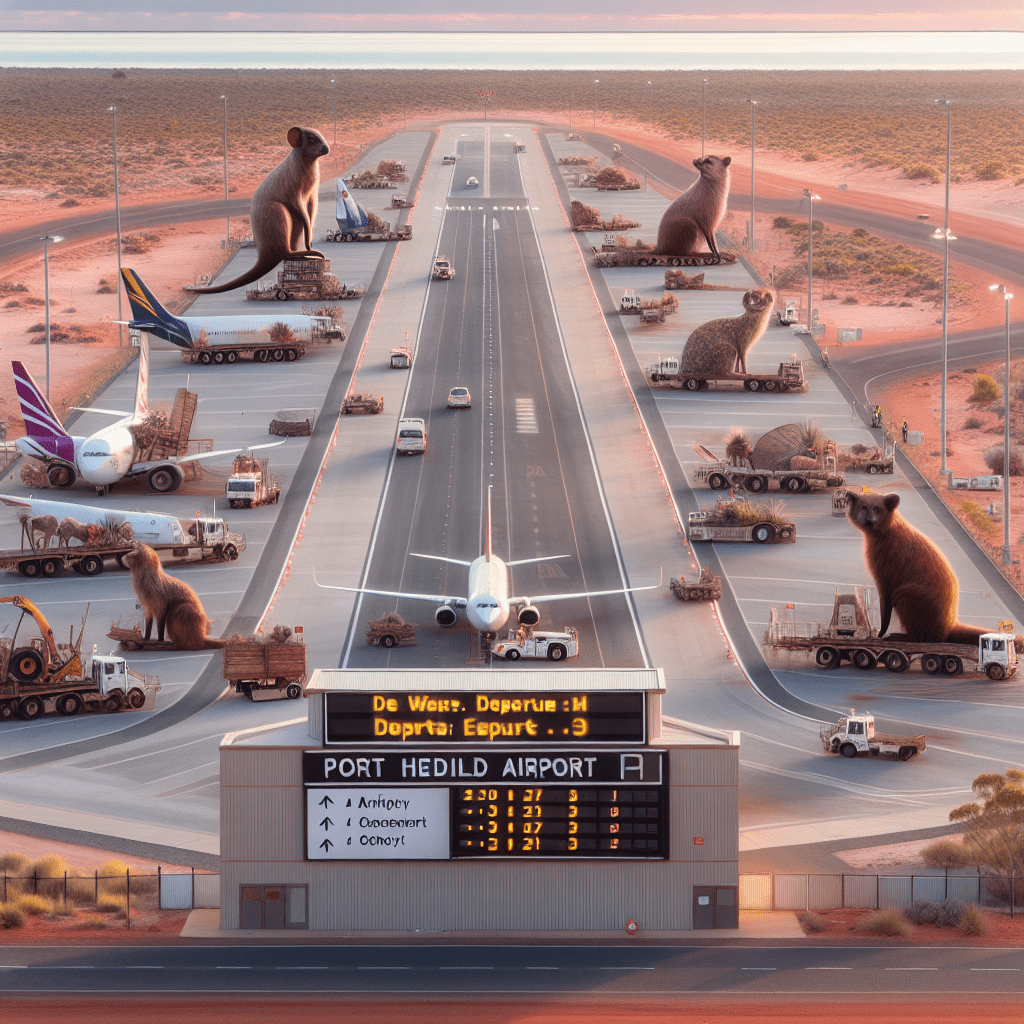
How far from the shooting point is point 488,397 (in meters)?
130

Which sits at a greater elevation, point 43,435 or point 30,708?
point 43,435

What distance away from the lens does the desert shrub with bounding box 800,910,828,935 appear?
53.8 metres

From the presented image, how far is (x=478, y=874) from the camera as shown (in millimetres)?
52156

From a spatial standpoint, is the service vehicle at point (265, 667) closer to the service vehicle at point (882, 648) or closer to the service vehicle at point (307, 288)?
the service vehicle at point (882, 648)

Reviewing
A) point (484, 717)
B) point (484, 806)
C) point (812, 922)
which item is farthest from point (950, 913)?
point (484, 717)

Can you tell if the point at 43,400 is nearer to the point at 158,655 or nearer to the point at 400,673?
the point at 158,655

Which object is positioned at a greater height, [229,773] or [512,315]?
[512,315]

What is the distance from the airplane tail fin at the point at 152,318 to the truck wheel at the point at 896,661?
53144mm

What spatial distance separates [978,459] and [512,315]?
4942 cm

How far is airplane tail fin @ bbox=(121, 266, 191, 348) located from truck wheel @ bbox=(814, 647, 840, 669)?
5026cm

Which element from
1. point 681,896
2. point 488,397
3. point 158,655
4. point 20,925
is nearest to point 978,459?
point 488,397

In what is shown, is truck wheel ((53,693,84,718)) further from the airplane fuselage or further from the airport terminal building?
the airport terminal building

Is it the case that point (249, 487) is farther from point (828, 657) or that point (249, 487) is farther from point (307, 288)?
point (307, 288)

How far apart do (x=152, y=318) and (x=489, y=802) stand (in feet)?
288
